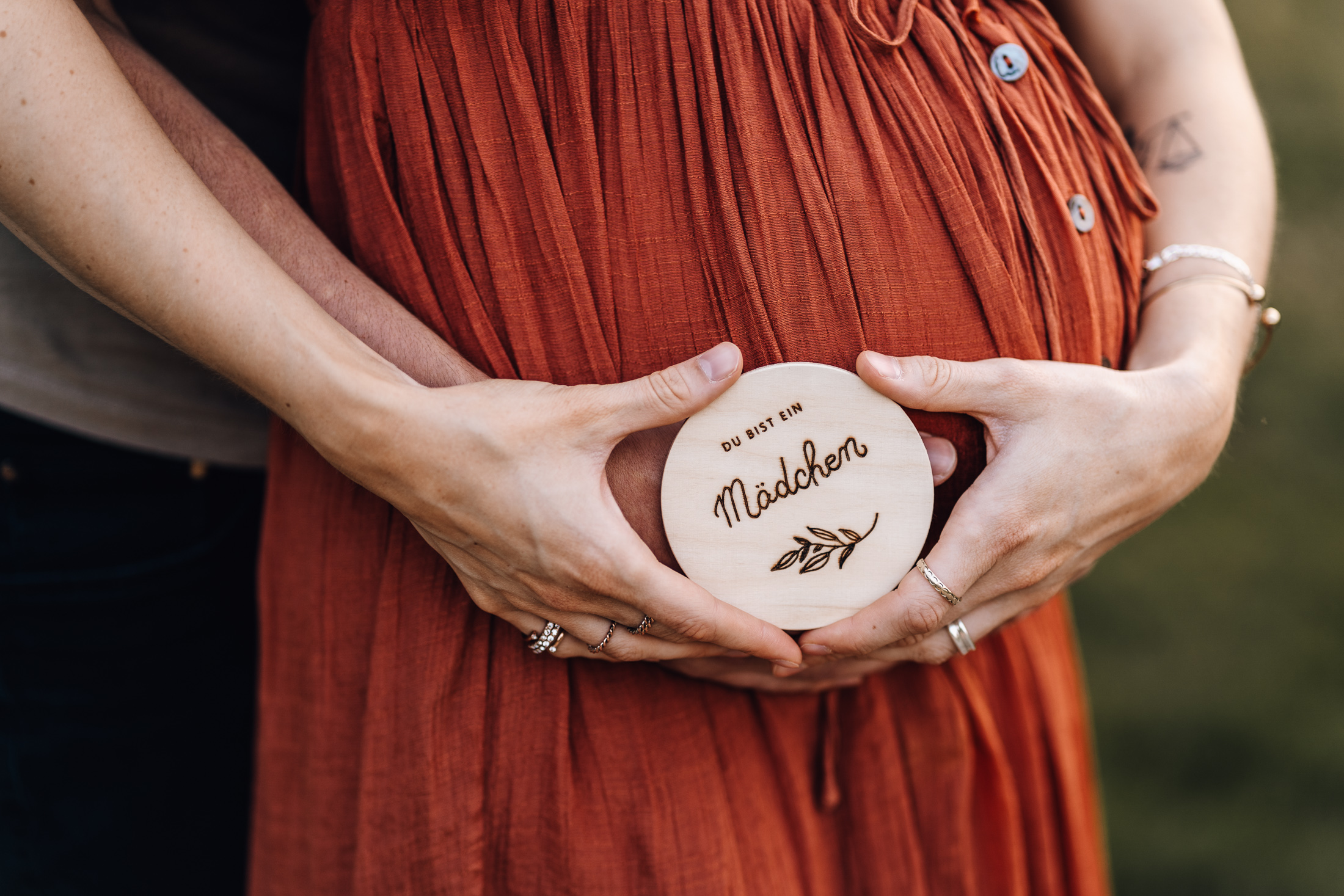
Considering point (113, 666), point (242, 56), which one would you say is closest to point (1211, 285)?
point (242, 56)

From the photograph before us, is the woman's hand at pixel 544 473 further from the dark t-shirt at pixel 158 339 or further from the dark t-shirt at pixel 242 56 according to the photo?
the dark t-shirt at pixel 242 56

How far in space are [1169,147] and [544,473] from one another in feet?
2.70

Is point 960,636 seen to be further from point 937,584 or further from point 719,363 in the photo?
point 719,363

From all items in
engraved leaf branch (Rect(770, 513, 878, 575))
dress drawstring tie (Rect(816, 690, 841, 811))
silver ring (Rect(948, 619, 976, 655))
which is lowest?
dress drawstring tie (Rect(816, 690, 841, 811))

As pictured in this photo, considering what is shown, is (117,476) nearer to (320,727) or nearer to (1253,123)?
(320,727)

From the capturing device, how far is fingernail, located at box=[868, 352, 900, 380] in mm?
706

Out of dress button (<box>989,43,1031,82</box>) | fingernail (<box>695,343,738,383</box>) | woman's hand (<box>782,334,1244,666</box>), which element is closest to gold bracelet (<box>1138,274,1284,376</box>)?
woman's hand (<box>782,334,1244,666</box>)

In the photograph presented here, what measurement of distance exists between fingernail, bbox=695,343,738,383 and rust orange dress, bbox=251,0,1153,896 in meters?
0.04

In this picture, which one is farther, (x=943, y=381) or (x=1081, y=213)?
(x=1081, y=213)

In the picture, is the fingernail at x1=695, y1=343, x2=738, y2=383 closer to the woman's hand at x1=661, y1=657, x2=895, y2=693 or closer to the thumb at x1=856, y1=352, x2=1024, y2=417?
the thumb at x1=856, y1=352, x2=1024, y2=417

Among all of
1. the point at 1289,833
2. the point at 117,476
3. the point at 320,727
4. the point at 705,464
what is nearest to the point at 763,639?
the point at 705,464

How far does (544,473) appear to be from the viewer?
2.20 ft

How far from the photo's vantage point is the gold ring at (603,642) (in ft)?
2.43

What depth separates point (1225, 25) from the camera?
102 centimetres
